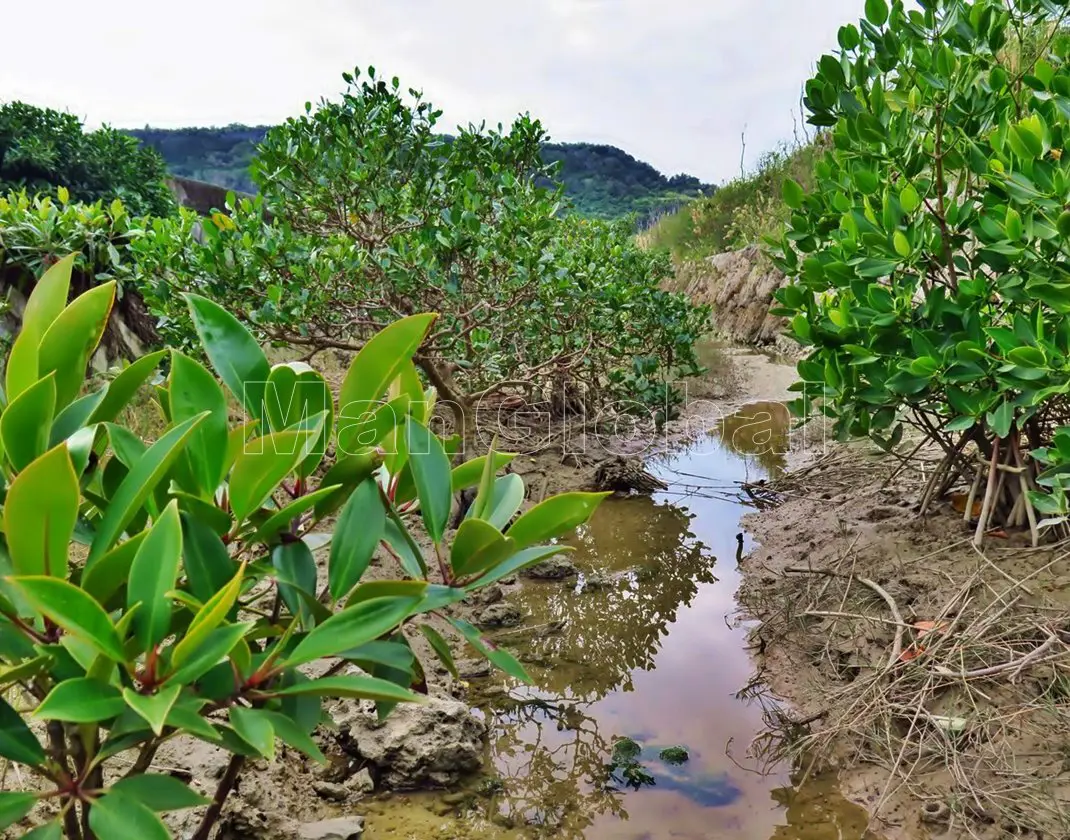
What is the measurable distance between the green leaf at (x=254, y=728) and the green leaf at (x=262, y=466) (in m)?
0.23

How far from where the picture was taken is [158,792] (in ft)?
2.49

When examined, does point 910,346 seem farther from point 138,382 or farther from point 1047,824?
point 138,382

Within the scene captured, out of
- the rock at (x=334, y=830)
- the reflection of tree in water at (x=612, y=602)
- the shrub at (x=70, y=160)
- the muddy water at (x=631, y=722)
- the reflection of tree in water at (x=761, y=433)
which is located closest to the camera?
the rock at (x=334, y=830)

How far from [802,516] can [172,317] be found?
3.48m

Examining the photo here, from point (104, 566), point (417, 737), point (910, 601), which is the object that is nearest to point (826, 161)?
point (910, 601)

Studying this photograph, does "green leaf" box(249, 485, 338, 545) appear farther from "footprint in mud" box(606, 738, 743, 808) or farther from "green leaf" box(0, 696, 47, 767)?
"footprint in mud" box(606, 738, 743, 808)

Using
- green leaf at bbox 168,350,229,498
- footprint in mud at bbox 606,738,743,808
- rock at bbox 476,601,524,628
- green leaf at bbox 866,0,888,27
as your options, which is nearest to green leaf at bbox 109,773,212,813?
green leaf at bbox 168,350,229,498

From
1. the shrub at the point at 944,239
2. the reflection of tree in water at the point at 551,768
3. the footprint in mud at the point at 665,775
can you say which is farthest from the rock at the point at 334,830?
the shrub at the point at 944,239

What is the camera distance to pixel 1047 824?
1582 mm

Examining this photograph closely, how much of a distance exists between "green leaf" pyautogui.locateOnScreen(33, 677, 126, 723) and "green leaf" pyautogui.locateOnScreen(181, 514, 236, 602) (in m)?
0.14

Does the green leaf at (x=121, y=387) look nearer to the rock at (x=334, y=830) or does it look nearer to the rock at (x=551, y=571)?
the rock at (x=334, y=830)

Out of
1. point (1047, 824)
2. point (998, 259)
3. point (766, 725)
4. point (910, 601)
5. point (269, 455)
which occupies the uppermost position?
point (998, 259)

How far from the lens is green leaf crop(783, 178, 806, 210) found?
8.43 feet

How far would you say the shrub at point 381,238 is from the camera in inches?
124
